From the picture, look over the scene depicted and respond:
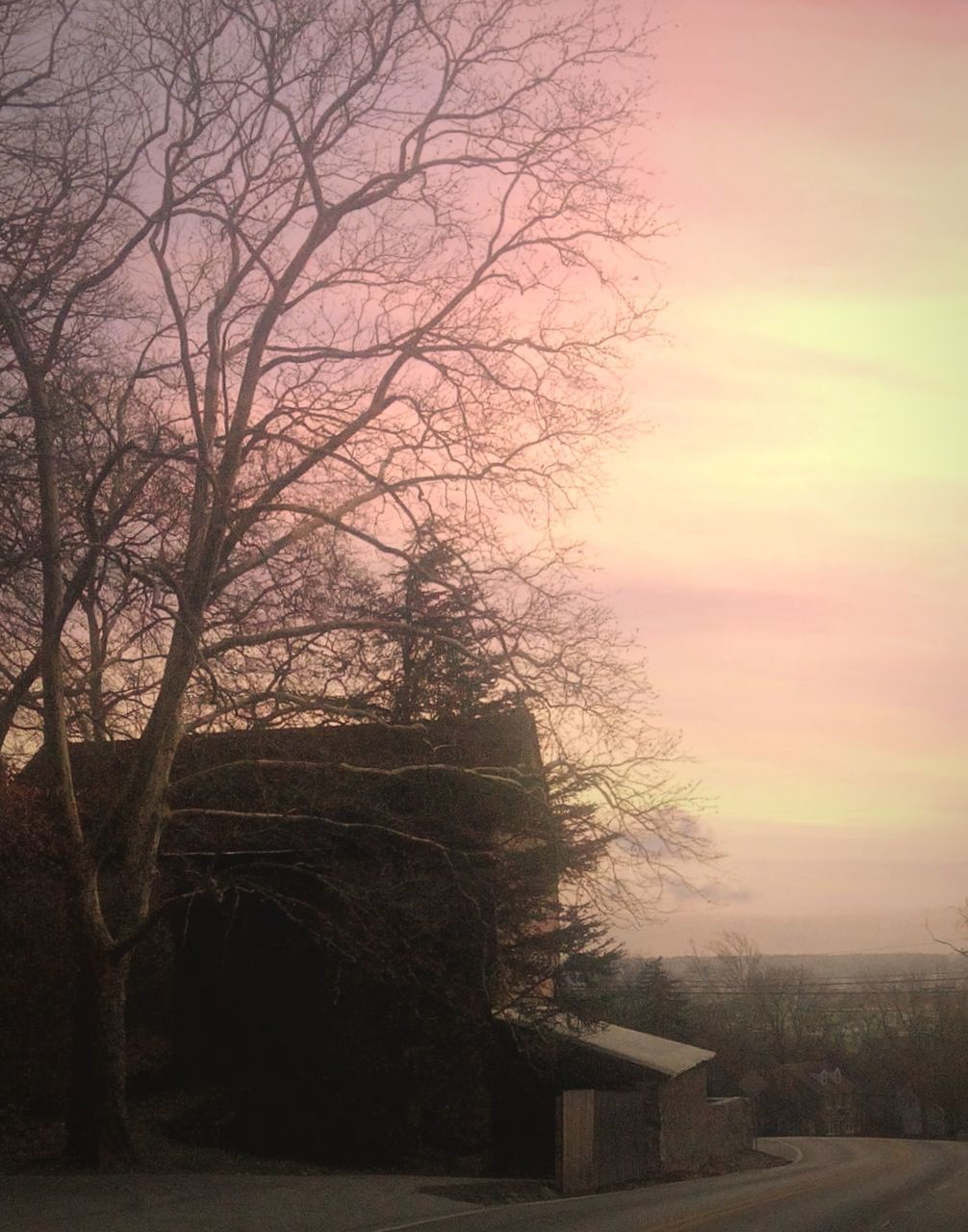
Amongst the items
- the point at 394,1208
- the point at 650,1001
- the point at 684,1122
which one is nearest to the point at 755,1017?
the point at 650,1001

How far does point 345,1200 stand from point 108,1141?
Result: 3135 mm

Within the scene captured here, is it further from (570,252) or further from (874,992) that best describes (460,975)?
(874,992)

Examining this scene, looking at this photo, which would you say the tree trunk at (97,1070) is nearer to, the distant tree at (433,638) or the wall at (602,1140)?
the distant tree at (433,638)

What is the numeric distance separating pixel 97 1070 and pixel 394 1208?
13.7 feet

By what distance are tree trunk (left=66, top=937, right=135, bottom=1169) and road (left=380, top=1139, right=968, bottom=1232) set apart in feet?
12.7

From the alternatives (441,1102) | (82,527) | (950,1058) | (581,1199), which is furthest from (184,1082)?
(950,1058)

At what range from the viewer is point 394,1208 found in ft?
53.3

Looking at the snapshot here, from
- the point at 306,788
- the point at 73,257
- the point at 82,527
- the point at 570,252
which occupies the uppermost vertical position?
the point at 570,252

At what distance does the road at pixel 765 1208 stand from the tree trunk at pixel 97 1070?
387cm

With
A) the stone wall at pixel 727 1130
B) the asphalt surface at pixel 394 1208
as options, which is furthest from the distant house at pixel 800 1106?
the asphalt surface at pixel 394 1208

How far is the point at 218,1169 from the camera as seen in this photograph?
18953 millimetres

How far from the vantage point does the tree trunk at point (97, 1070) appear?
1591 centimetres

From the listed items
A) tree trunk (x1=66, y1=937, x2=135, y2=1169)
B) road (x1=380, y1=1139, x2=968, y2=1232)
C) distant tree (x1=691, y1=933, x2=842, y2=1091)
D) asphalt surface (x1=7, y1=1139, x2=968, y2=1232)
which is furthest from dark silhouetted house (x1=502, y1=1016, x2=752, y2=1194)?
distant tree (x1=691, y1=933, x2=842, y2=1091)

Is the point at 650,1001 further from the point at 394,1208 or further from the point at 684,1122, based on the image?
the point at 394,1208
